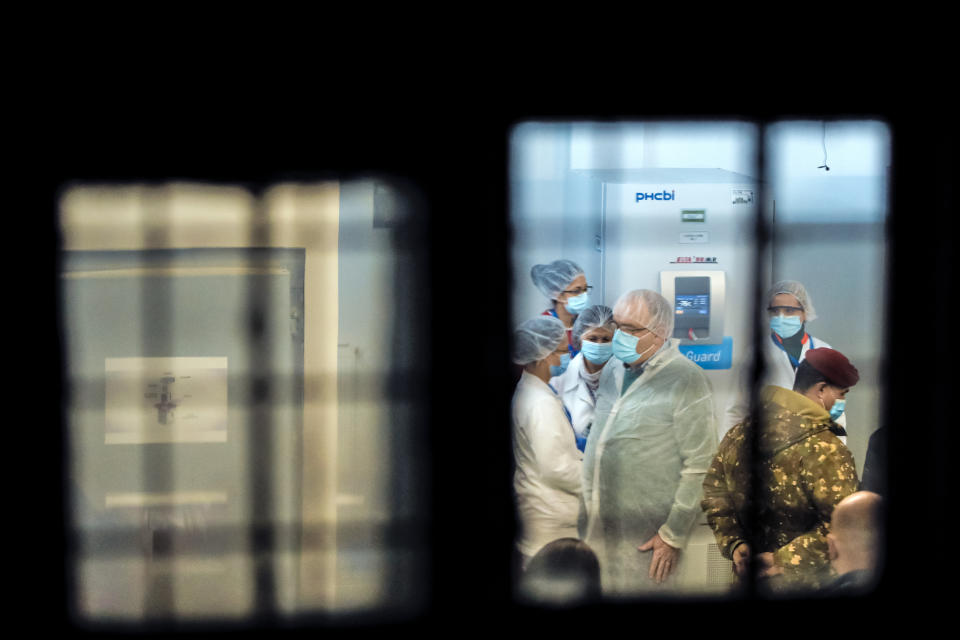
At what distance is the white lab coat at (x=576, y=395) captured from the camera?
290 centimetres

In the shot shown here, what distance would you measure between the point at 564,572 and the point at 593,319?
3.26 feet

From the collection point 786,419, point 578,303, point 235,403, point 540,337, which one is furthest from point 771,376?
point 235,403

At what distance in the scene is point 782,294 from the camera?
2.59 meters

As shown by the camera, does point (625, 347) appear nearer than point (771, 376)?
No

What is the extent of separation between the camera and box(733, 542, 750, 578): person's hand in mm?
2379

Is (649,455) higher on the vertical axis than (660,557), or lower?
higher

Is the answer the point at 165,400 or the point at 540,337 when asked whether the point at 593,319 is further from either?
the point at 165,400

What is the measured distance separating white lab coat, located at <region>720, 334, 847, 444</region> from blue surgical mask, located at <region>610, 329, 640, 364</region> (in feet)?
1.31

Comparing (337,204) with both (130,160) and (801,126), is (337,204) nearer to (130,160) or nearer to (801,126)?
(130,160)

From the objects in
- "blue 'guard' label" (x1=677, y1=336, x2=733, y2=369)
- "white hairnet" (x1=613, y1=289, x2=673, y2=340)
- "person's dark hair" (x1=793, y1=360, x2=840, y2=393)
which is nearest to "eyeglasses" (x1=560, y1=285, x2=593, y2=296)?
"white hairnet" (x1=613, y1=289, x2=673, y2=340)

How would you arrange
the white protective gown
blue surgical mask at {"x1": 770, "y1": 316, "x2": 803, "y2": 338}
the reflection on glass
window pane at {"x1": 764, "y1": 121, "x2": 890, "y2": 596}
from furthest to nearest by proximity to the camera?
blue surgical mask at {"x1": 770, "y1": 316, "x2": 803, "y2": 338} → the white protective gown → window pane at {"x1": 764, "y1": 121, "x2": 890, "y2": 596} → the reflection on glass

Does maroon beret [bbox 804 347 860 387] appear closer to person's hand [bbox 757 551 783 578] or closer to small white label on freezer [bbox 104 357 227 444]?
person's hand [bbox 757 551 783 578]

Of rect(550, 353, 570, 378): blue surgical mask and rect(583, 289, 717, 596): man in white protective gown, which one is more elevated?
rect(550, 353, 570, 378): blue surgical mask

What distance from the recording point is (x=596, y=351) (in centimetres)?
302
